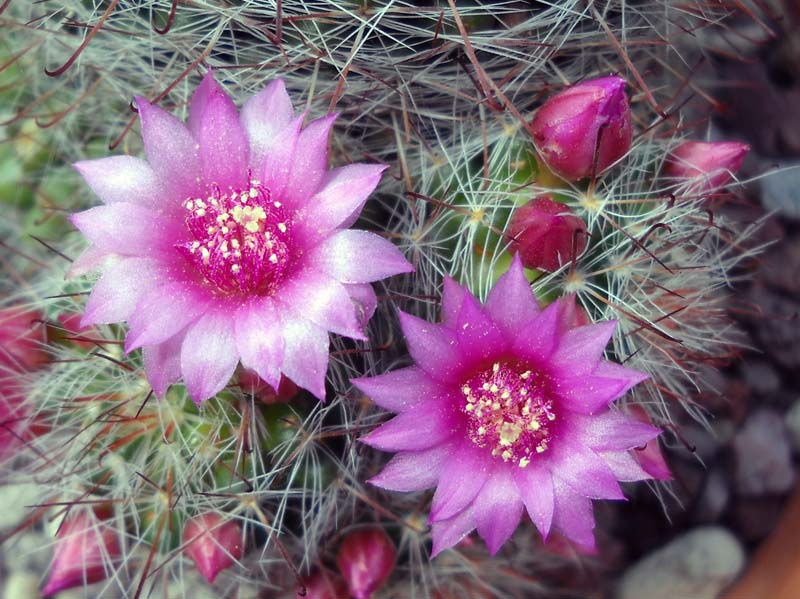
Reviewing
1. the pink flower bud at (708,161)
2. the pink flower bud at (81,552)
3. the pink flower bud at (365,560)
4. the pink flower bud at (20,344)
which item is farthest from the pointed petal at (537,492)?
the pink flower bud at (20,344)

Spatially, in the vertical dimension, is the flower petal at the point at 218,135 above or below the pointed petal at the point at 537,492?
above

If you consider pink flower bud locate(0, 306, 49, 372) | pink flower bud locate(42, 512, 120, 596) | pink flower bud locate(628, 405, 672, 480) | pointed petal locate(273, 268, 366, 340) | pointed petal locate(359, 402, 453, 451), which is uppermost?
pointed petal locate(273, 268, 366, 340)

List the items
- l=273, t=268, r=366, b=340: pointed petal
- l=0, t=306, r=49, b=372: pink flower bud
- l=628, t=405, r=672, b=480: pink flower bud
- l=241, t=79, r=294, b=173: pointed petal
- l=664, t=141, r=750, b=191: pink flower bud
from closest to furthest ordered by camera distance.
→ 1. l=273, t=268, r=366, b=340: pointed petal
2. l=241, t=79, r=294, b=173: pointed petal
3. l=628, t=405, r=672, b=480: pink flower bud
4. l=664, t=141, r=750, b=191: pink flower bud
5. l=0, t=306, r=49, b=372: pink flower bud

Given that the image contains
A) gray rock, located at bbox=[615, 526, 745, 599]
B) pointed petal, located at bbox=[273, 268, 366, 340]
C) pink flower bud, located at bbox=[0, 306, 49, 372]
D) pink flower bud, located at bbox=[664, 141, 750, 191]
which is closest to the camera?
pointed petal, located at bbox=[273, 268, 366, 340]

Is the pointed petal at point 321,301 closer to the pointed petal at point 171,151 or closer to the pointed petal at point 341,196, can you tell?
the pointed petal at point 341,196

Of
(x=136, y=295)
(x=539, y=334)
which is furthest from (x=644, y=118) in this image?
(x=136, y=295)

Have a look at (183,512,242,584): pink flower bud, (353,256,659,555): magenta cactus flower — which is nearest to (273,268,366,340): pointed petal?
(353,256,659,555): magenta cactus flower

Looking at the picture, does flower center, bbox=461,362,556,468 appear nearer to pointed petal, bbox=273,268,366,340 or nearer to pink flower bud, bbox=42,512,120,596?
pointed petal, bbox=273,268,366,340
